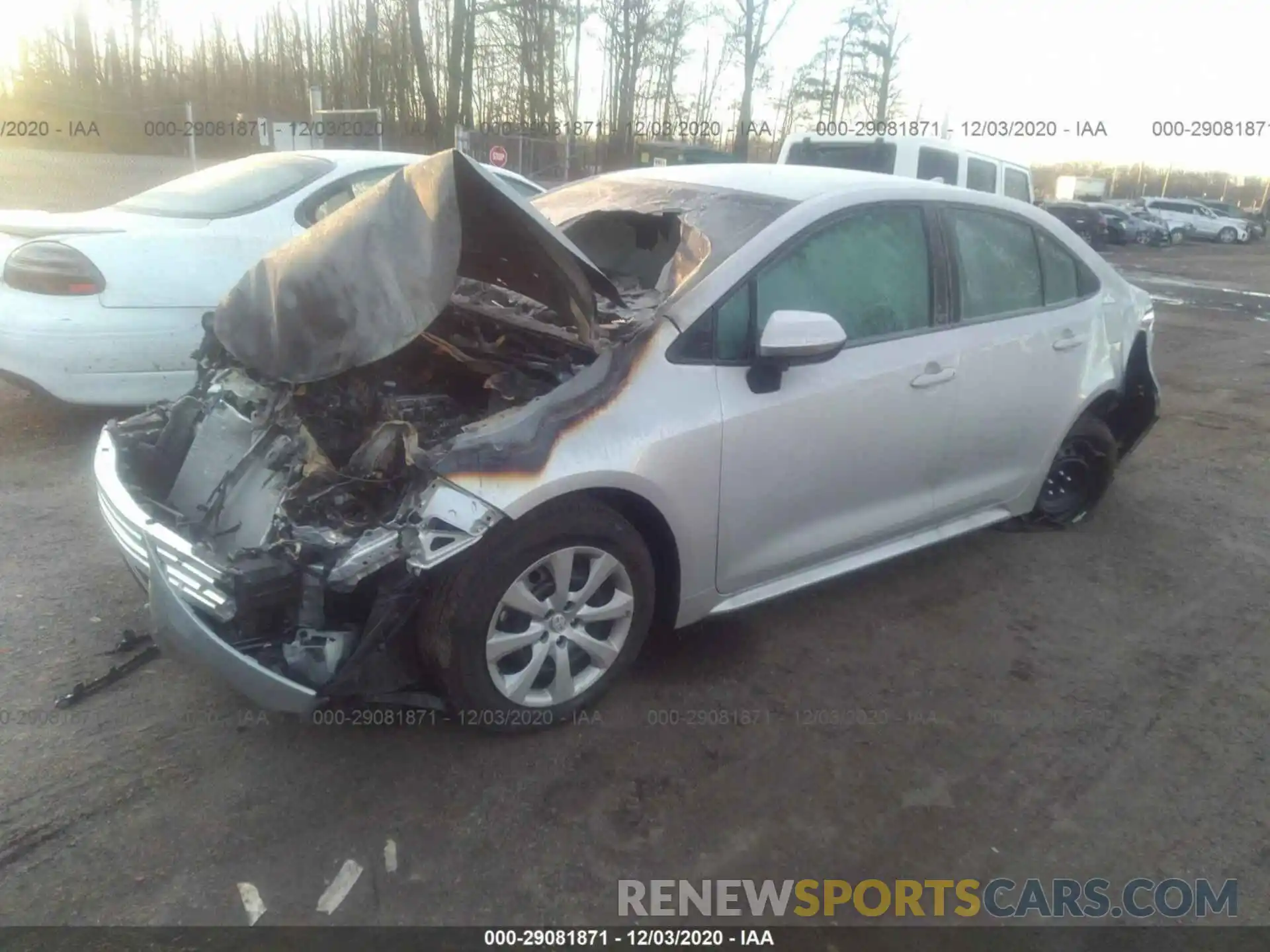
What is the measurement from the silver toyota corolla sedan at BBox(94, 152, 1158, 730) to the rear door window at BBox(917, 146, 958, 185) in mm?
6500

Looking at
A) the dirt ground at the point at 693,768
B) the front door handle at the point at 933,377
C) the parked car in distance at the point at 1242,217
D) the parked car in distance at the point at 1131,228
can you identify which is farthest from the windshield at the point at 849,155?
the parked car in distance at the point at 1242,217

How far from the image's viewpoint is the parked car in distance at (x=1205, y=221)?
37031mm

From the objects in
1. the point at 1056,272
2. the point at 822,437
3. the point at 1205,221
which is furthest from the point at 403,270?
the point at 1205,221

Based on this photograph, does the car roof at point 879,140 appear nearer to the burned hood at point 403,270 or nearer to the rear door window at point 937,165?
the rear door window at point 937,165

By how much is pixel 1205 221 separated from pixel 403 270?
4270 cm

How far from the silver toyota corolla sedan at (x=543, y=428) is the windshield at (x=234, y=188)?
212 centimetres

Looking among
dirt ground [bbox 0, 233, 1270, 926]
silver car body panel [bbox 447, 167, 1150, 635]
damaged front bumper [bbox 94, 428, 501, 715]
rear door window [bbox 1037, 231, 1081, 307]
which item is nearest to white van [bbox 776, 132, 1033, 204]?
rear door window [bbox 1037, 231, 1081, 307]

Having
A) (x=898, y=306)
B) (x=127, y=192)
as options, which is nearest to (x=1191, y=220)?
(x=127, y=192)

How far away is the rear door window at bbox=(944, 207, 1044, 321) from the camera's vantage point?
3764 millimetres

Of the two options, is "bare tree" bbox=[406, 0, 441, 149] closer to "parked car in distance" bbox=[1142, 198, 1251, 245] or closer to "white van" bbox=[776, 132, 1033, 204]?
"white van" bbox=[776, 132, 1033, 204]

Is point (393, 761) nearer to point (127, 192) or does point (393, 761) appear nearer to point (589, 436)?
point (589, 436)

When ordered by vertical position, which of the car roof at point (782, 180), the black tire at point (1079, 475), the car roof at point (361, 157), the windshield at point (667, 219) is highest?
the car roof at point (361, 157)

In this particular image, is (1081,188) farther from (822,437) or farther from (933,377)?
(822,437)

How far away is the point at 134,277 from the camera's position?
475 cm
